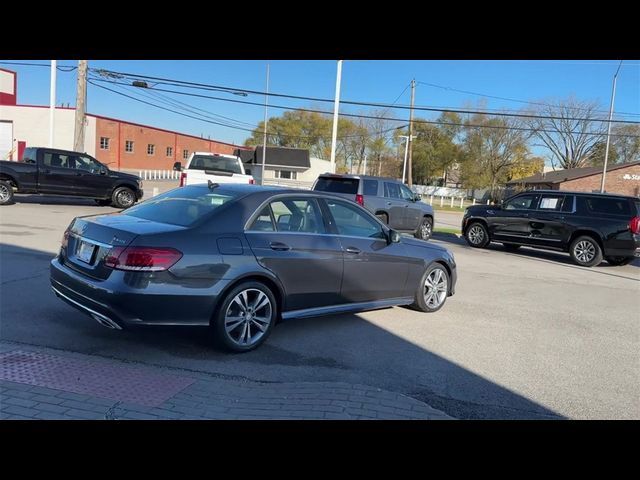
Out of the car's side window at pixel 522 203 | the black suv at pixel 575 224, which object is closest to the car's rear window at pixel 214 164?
the black suv at pixel 575 224

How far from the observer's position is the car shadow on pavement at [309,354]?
4184 millimetres

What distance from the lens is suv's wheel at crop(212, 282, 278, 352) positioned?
4645 mm

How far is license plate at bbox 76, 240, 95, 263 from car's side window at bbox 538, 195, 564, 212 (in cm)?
1246

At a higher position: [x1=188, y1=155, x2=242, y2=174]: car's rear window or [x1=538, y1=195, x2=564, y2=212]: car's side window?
[x1=188, y1=155, x2=242, y2=174]: car's rear window

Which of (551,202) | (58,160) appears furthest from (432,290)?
(58,160)

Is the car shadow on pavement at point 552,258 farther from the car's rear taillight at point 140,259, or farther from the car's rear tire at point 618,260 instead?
the car's rear taillight at point 140,259

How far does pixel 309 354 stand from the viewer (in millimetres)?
4965

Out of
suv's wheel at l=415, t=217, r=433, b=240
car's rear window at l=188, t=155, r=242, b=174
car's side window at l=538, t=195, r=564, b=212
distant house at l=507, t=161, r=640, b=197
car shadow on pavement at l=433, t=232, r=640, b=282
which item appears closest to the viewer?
car shadow on pavement at l=433, t=232, r=640, b=282

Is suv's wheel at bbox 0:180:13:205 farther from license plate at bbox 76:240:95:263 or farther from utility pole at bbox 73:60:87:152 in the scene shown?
license plate at bbox 76:240:95:263

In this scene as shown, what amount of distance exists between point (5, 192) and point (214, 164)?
6764 millimetres

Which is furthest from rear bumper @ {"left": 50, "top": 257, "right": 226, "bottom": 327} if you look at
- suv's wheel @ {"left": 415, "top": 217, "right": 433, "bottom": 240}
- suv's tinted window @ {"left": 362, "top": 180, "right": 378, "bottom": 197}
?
suv's wheel @ {"left": 415, "top": 217, "right": 433, "bottom": 240}

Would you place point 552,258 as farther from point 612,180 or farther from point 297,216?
point 612,180

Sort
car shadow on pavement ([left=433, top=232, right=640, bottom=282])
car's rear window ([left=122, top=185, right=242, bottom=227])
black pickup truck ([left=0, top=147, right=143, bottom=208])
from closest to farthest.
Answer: car's rear window ([left=122, top=185, right=242, bottom=227]) → car shadow on pavement ([left=433, top=232, right=640, bottom=282]) → black pickup truck ([left=0, top=147, right=143, bottom=208])
